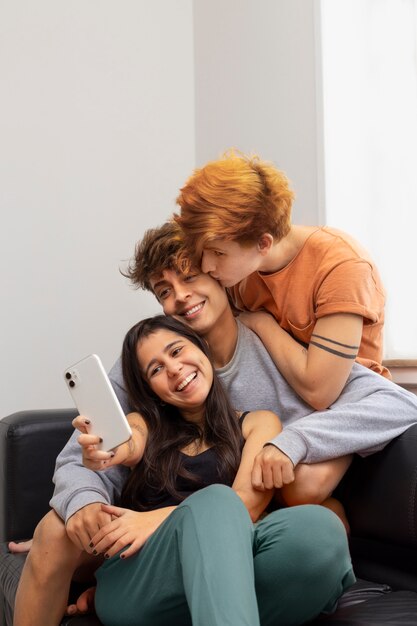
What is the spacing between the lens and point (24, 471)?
6.44ft

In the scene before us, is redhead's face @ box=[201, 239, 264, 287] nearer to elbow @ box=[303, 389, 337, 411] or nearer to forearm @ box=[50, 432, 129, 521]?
elbow @ box=[303, 389, 337, 411]

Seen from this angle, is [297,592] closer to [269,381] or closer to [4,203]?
[269,381]

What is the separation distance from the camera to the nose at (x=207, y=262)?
1.75 meters

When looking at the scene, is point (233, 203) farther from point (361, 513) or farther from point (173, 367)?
point (361, 513)

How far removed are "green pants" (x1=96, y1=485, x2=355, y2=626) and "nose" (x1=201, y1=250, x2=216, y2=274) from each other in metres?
0.58

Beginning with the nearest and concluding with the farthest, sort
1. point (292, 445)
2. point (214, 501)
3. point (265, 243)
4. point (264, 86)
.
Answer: point (214, 501), point (292, 445), point (265, 243), point (264, 86)

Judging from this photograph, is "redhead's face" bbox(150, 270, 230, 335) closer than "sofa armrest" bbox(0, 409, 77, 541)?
Yes

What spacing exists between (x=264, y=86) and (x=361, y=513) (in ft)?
6.27

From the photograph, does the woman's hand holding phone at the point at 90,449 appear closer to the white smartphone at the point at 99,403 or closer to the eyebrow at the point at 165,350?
the white smartphone at the point at 99,403

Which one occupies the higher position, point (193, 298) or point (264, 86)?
point (264, 86)

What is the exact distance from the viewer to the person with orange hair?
5.56ft

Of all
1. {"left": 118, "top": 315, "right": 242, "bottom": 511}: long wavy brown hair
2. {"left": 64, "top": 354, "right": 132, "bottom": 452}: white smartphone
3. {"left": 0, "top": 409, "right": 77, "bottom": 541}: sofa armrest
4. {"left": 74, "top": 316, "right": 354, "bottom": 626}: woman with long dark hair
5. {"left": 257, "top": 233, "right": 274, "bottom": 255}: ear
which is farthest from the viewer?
{"left": 0, "top": 409, "right": 77, "bottom": 541}: sofa armrest

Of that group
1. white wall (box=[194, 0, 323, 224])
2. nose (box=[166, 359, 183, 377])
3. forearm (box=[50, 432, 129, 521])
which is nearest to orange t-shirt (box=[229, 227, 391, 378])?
nose (box=[166, 359, 183, 377])

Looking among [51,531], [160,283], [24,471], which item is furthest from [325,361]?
[24,471]
